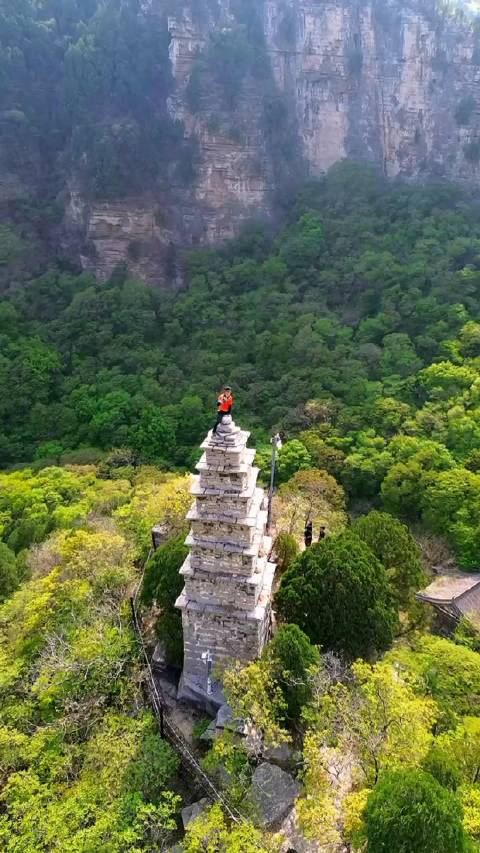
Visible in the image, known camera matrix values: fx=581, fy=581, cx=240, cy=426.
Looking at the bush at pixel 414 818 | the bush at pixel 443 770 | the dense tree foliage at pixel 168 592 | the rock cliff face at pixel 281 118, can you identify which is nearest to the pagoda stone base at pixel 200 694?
the dense tree foliage at pixel 168 592

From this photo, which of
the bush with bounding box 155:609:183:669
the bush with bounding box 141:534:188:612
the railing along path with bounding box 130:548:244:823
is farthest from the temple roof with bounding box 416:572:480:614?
the railing along path with bounding box 130:548:244:823

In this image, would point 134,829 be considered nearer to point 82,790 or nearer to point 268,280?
point 82,790

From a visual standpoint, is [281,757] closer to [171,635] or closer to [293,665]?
[293,665]

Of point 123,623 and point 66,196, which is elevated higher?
point 66,196

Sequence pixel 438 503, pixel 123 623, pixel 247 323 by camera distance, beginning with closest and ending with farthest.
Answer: pixel 123 623, pixel 438 503, pixel 247 323

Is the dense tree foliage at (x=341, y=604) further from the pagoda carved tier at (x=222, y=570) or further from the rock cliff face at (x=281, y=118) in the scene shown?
the rock cliff face at (x=281, y=118)

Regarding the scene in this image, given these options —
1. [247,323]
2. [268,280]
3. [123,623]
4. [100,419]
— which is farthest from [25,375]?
[123,623]

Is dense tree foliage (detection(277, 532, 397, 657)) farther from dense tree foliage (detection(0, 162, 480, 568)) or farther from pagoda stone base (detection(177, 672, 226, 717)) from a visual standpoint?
dense tree foliage (detection(0, 162, 480, 568))
